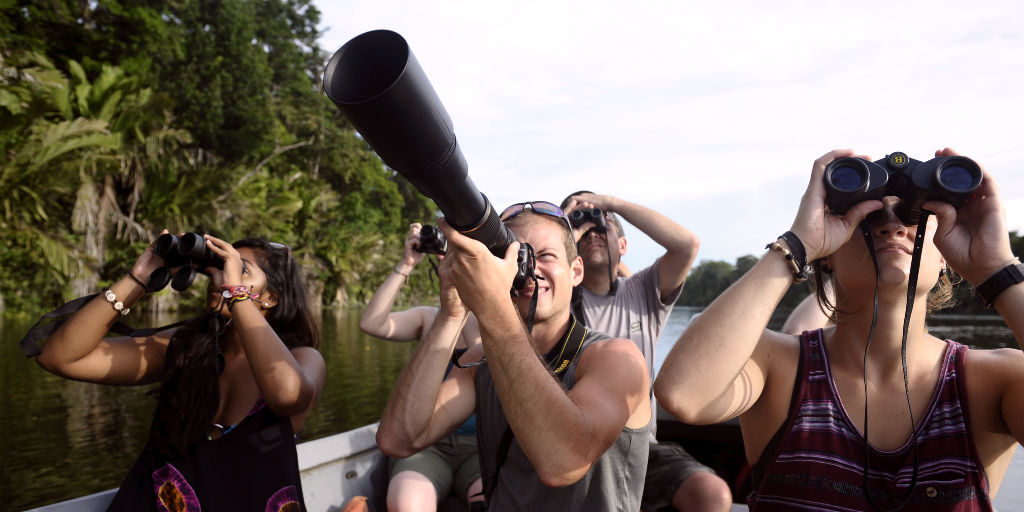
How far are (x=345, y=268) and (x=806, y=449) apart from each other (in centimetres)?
2749

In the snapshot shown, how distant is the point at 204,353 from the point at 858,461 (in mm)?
2234

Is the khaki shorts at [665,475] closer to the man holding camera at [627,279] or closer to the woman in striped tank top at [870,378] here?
the man holding camera at [627,279]

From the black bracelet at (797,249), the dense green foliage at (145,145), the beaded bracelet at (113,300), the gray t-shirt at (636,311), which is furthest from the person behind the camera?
the dense green foliage at (145,145)

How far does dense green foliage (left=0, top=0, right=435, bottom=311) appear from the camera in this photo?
1567cm

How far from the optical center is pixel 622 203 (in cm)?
363

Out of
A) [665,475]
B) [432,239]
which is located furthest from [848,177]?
[665,475]

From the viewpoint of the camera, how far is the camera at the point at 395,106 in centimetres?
96

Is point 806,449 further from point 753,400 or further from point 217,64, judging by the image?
point 217,64

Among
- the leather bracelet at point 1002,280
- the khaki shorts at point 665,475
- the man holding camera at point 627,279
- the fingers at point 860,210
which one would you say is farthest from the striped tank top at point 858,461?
the man holding camera at point 627,279

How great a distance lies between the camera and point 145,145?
19312 mm

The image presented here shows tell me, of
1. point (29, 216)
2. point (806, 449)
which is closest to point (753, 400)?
point (806, 449)

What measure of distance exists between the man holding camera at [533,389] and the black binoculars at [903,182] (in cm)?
65

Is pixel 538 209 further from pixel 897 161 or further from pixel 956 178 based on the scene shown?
pixel 956 178

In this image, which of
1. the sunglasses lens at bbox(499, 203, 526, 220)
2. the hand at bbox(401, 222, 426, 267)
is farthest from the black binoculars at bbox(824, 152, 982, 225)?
the hand at bbox(401, 222, 426, 267)
